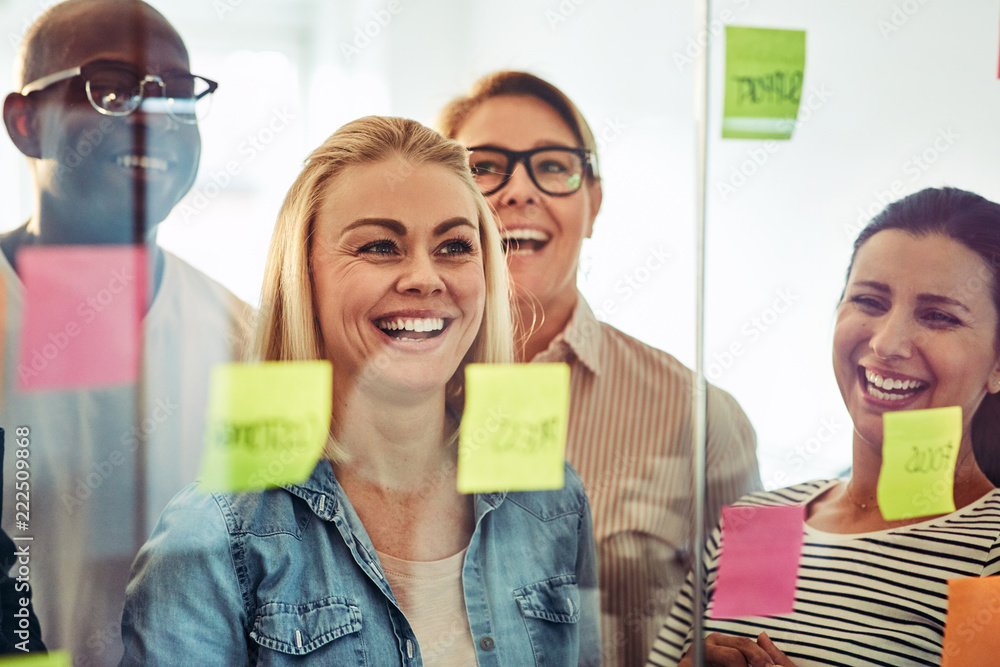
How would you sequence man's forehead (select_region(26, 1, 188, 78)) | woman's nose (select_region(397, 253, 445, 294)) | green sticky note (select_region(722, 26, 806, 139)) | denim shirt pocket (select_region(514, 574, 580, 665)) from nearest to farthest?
man's forehead (select_region(26, 1, 188, 78)) < woman's nose (select_region(397, 253, 445, 294)) < denim shirt pocket (select_region(514, 574, 580, 665)) < green sticky note (select_region(722, 26, 806, 139))

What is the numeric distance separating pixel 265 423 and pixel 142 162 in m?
0.36

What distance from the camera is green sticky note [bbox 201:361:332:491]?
1.04 m

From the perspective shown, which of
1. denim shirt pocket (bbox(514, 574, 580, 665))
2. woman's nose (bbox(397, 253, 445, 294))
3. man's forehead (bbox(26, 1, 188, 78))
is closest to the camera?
man's forehead (bbox(26, 1, 188, 78))

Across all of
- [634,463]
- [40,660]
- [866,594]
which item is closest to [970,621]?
[866,594]

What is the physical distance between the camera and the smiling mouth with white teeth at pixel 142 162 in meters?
0.99

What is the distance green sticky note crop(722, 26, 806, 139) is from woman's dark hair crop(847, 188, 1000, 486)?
0.80 feet

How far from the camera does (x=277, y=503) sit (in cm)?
107

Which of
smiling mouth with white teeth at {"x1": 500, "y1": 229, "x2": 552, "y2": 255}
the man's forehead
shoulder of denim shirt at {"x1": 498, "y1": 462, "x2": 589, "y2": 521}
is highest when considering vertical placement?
the man's forehead

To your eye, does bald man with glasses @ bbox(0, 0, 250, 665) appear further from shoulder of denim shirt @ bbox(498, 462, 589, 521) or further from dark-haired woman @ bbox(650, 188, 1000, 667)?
dark-haired woman @ bbox(650, 188, 1000, 667)

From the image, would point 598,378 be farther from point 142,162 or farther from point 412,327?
point 142,162

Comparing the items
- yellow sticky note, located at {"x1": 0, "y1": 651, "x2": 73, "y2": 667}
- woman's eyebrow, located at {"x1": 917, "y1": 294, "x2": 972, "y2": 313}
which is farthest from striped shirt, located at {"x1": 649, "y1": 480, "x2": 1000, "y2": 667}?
yellow sticky note, located at {"x1": 0, "y1": 651, "x2": 73, "y2": 667}

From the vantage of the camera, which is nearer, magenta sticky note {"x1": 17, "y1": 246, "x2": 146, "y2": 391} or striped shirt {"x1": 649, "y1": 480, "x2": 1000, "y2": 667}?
magenta sticky note {"x1": 17, "y1": 246, "x2": 146, "y2": 391}

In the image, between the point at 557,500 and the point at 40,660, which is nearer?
the point at 40,660

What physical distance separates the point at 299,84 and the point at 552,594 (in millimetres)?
812
